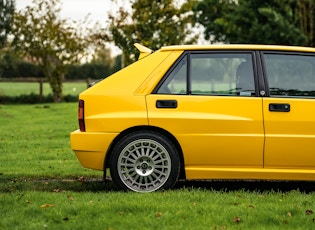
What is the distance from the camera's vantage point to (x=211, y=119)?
24.0 ft

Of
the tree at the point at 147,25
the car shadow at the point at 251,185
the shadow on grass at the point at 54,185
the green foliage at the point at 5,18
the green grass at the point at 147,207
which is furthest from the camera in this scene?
the green foliage at the point at 5,18

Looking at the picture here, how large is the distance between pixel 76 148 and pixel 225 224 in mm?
2391

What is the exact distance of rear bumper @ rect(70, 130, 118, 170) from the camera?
7.44 metres


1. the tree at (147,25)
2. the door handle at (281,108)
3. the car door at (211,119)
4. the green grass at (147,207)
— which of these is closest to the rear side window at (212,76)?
the car door at (211,119)

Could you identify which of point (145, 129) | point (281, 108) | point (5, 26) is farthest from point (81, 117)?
point (5, 26)

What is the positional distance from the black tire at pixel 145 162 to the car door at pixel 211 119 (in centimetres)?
16

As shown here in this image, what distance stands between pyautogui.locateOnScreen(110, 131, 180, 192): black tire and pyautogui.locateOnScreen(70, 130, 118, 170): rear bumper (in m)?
0.12

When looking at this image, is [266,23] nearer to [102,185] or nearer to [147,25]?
[147,25]

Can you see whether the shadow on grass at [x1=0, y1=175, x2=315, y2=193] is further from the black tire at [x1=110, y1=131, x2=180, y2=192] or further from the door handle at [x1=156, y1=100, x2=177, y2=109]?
the door handle at [x1=156, y1=100, x2=177, y2=109]

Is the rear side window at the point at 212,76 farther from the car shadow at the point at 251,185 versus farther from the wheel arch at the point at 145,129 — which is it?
the car shadow at the point at 251,185

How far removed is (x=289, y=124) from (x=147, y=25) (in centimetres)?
3047

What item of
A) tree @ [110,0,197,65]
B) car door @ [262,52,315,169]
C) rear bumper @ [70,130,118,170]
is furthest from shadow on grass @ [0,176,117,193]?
tree @ [110,0,197,65]

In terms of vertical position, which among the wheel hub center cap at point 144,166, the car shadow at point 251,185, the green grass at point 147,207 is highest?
the wheel hub center cap at point 144,166

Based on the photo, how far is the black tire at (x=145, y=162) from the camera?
738cm
